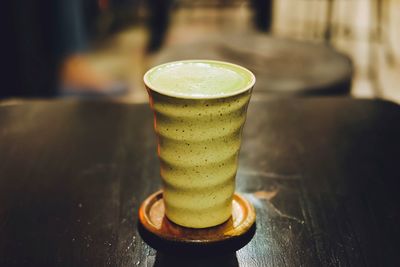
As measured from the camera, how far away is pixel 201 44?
238 centimetres

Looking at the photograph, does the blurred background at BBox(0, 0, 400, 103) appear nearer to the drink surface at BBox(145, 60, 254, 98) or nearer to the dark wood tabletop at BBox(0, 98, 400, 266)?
the dark wood tabletop at BBox(0, 98, 400, 266)

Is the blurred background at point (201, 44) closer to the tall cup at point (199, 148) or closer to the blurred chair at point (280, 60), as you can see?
the blurred chair at point (280, 60)

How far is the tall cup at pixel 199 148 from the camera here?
703mm

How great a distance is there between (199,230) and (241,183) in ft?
0.77

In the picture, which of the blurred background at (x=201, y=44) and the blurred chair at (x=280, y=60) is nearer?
the blurred chair at (x=280, y=60)

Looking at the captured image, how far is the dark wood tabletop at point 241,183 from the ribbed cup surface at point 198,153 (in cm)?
8

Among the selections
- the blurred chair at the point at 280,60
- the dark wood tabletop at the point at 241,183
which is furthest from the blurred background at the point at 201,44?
the dark wood tabletop at the point at 241,183

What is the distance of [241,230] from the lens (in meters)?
0.82

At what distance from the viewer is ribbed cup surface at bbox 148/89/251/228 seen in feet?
2.32

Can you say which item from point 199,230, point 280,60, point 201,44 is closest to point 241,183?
point 199,230

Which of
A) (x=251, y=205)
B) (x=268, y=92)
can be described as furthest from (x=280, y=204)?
(x=268, y=92)

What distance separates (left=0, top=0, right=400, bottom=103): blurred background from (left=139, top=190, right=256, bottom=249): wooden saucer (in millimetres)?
1163

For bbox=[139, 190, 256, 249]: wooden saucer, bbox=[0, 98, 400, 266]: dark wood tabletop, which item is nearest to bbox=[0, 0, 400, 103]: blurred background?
bbox=[0, 98, 400, 266]: dark wood tabletop

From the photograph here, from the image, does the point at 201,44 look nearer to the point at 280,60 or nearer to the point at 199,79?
the point at 280,60
